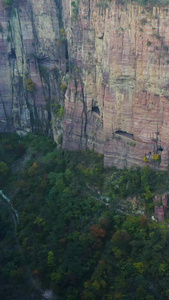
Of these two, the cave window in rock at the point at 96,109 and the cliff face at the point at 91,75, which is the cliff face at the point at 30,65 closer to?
the cliff face at the point at 91,75

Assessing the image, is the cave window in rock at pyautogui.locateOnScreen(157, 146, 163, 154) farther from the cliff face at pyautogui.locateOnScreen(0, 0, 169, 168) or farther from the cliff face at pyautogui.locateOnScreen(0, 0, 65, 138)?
the cliff face at pyautogui.locateOnScreen(0, 0, 65, 138)

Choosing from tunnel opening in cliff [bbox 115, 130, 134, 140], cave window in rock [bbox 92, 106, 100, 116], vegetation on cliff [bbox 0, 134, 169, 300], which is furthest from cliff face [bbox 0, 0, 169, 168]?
vegetation on cliff [bbox 0, 134, 169, 300]

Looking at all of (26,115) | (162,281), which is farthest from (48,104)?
(162,281)

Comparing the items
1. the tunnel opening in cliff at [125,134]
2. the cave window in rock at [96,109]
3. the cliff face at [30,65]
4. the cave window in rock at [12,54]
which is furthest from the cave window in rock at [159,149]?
the cave window in rock at [12,54]

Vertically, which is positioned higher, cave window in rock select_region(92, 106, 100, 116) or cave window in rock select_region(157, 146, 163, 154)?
cave window in rock select_region(92, 106, 100, 116)

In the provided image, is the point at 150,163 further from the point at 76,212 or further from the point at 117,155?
the point at 76,212
